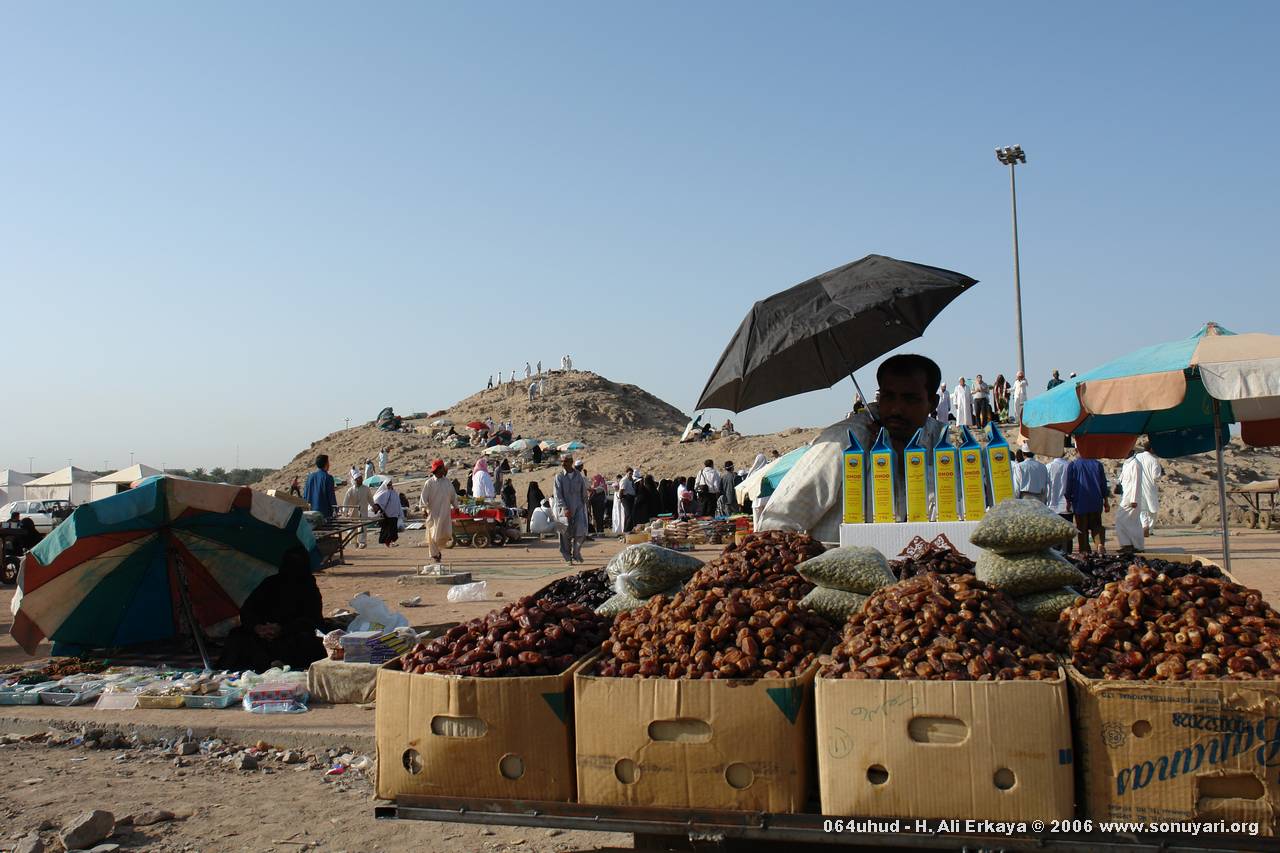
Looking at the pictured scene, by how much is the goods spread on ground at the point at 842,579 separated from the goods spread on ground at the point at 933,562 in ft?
0.64

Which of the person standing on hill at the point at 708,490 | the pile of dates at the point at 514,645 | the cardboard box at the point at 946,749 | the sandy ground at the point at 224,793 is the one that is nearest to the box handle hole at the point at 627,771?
the pile of dates at the point at 514,645

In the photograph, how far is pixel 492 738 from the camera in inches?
126

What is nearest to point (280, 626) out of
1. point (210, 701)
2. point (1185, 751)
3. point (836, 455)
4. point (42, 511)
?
point (210, 701)

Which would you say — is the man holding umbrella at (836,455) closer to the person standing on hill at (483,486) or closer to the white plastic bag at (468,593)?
the white plastic bag at (468,593)

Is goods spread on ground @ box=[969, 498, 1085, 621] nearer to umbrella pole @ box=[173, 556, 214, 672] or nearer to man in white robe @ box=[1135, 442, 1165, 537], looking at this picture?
umbrella pole @ box=[173, 556, 214, 672]

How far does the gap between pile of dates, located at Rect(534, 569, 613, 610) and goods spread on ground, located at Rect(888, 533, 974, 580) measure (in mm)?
1390

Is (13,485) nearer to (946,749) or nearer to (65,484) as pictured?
(65,484)

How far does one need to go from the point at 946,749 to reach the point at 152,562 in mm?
8253

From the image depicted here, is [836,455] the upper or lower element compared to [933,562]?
upper

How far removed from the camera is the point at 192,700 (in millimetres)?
7250

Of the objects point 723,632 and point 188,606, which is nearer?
point 723,632

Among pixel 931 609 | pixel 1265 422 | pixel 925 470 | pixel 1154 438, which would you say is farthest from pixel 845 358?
pixel 1154 438

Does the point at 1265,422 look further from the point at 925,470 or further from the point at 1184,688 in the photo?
the point at 1184,688

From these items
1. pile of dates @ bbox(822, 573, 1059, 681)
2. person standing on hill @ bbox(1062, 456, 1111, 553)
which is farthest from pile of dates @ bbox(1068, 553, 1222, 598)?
person standing on hill @ bbox(1062, 456, 1111, 553)
